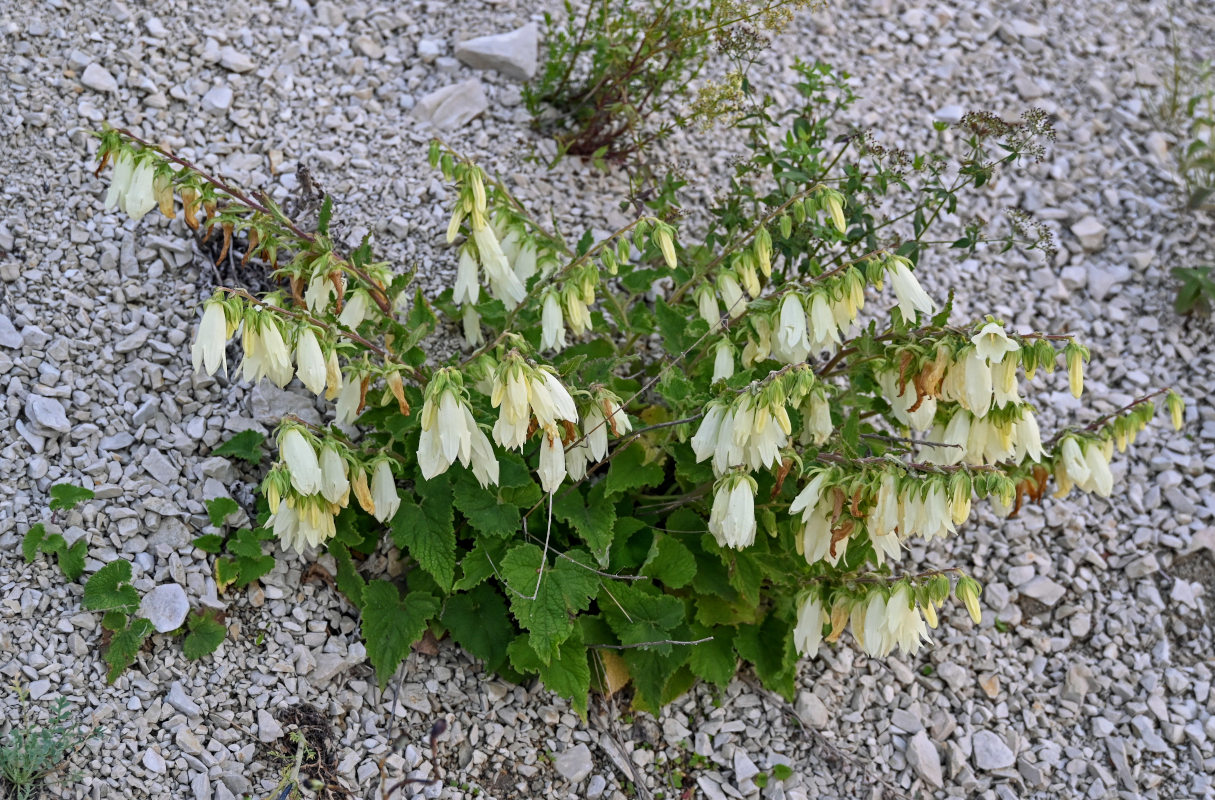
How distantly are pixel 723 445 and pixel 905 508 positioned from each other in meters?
0.38

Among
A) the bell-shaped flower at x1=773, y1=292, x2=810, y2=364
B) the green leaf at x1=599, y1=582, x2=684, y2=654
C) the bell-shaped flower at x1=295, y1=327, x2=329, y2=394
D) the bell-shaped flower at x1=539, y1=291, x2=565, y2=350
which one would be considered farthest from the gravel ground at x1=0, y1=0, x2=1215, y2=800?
the bell-shaped flower at x1=773, y1=292, x2=810, y2=364

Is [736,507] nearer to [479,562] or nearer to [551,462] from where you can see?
[551,462]

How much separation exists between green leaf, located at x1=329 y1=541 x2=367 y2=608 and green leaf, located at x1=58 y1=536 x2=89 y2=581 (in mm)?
545

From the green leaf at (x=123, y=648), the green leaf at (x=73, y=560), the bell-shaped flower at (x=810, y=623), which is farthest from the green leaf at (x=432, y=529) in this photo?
the bell-shaped flower at (x=810, y=623)

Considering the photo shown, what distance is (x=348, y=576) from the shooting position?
2.70m

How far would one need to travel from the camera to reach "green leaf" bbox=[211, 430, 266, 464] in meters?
2.70

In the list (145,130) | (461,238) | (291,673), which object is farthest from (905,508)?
(145,130)

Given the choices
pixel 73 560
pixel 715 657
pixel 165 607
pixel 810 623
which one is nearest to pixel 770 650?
pixel 715 657

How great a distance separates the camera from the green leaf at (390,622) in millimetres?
2598

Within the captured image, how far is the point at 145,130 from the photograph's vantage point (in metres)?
3.39

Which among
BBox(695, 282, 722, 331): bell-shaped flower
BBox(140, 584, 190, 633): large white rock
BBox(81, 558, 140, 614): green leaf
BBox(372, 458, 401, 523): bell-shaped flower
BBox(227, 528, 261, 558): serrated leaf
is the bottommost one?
BBox(140, 584, 190, 633): large white rock

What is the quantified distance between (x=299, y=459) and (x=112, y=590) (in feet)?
2.14

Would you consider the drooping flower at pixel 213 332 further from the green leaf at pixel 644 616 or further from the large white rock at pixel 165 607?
the green leaf at pixel 644 616

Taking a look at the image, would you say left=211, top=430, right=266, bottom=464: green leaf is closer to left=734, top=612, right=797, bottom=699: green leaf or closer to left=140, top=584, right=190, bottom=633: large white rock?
left=140, top=584, right=190, bottom=633: large white rock
